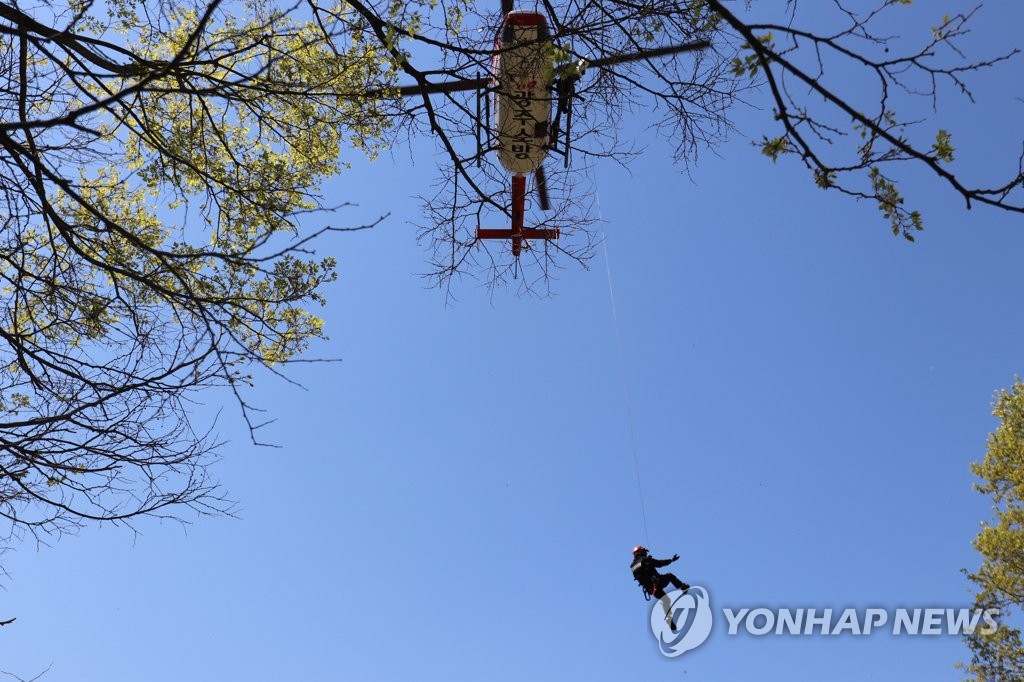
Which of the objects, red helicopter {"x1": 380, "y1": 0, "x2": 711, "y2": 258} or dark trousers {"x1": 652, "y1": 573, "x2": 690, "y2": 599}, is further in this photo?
dark trousers {"x1": 652, "y1": 573, "x2": 690, "y2": 599}

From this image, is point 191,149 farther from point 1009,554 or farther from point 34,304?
point 1009,554

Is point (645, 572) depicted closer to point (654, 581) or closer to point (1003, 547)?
point (654, 581)

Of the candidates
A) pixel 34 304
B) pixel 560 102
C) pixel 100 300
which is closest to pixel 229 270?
pixel 100 300

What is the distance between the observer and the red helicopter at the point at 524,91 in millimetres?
3996

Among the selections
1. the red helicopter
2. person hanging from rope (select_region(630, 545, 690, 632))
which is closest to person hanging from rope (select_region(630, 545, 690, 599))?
person hanging from rope (select_region(630, 545, 690, 632))

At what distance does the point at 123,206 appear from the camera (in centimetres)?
560

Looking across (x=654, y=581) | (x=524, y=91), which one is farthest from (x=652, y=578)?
(x=524, y=91)

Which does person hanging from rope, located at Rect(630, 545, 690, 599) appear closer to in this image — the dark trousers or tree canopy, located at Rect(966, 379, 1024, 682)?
the dark trousers

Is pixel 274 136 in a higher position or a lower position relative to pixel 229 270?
higher

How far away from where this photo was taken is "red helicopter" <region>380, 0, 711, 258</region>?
3996 millimetres

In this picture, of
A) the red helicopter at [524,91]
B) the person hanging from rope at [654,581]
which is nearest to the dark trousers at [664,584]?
the person hanging from rope at [654,581]

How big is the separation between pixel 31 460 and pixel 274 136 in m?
2.51

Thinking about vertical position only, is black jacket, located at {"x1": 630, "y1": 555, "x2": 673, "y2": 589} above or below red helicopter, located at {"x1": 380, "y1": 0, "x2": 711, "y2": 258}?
below

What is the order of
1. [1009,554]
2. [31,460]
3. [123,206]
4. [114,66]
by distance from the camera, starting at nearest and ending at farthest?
1. [114,66]
2. [31,460]
3. [123,206]
4. [1009,554]
